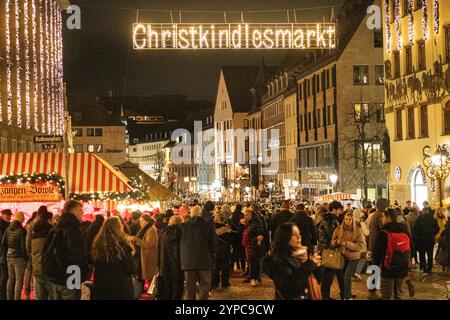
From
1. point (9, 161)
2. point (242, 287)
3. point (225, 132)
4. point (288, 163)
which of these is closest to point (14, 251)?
point (242, 287)

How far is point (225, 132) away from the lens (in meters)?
114

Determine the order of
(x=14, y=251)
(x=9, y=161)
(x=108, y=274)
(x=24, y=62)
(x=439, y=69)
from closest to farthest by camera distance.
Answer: (x=108, y=274), (x=14, y=251), (x=9, y=161), (x=439, y=69), (x=24, y=62)

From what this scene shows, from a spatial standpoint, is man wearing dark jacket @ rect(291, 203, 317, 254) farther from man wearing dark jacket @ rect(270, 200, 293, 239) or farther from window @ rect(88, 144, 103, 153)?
window @ rect(88, 144, 103, 153)

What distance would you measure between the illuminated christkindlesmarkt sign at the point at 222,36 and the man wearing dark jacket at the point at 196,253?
927 centimetres

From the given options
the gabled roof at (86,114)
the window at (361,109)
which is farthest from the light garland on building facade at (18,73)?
the gabled roof at (86,114)

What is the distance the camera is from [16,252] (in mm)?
13547

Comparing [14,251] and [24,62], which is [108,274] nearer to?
[14,251]

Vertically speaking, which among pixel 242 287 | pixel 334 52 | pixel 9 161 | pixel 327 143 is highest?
pixel 334 52

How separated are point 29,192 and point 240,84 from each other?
311 ft

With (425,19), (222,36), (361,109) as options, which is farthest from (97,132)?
(222,36)

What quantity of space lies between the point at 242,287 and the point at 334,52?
41852 millimetres

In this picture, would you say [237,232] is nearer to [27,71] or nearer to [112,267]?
[112,267]

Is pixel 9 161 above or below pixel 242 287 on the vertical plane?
above

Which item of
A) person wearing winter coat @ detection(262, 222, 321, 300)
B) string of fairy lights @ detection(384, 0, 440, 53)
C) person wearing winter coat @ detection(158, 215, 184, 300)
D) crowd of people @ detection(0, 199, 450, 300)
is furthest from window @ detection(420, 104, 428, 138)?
person wearing winter coat @ detection(262, 222, 321, 300)
